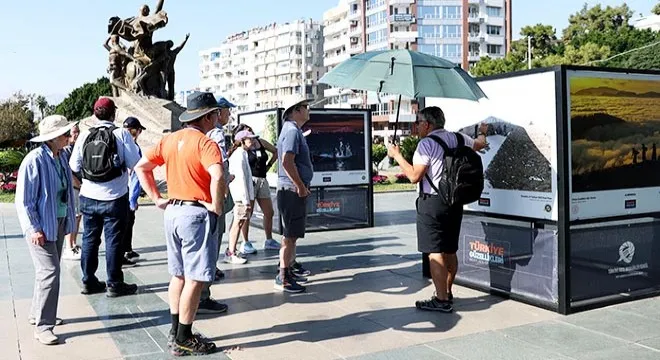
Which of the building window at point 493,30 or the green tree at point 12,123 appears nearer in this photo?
the green tree at point 12,123

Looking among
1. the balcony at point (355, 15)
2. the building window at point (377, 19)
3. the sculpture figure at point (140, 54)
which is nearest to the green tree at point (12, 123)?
the sculpture figure at point (140, 54)

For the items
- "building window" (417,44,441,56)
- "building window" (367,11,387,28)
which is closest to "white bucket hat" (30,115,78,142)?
"building window" (417,44,441,56)

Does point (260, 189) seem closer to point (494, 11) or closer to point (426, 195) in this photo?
point (426, 195)

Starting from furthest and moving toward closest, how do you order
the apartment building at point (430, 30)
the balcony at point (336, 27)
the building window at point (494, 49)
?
the balcony at point (336, 27), the building window at point (494, 49), the apartment building at point (430, 30)

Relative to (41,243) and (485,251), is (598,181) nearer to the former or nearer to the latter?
(485,251)

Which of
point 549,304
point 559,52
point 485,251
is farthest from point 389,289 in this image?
point 559,52

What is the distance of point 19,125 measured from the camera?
160 ft

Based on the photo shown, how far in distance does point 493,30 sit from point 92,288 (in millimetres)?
83702

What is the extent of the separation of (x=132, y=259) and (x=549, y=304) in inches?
212

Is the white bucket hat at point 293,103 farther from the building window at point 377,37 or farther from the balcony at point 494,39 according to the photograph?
the balcony at point 494,39

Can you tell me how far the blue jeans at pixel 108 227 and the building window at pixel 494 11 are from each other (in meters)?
82.6

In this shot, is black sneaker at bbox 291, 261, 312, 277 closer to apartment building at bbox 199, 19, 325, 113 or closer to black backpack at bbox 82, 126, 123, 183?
black backpack at bbox 82, 126, 123, 183

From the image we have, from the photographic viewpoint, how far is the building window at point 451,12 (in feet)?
262

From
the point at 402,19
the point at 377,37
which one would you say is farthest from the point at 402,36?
the point at 377,37
